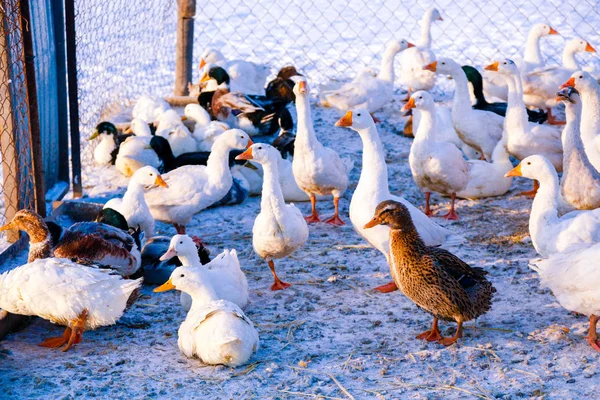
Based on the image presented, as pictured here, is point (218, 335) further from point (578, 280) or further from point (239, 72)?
point (239, 72)

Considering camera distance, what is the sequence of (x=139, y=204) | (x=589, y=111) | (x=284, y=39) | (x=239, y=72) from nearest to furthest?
(x=139, y=204) < (x=589, y=111) < (x=239, y=72) < (x=284, y=39)

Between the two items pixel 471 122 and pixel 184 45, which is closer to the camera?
pixel 471 122

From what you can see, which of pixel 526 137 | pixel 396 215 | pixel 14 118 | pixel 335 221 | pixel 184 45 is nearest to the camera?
pixel 396 215

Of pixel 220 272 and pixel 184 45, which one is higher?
pixel 184 45

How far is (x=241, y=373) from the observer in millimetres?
4062

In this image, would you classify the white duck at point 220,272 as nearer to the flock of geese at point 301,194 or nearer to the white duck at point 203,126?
the flock of geese at point 301,194

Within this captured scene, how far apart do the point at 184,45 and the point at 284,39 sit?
11.1 ft

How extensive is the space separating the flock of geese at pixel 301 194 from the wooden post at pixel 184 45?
0.35 meters

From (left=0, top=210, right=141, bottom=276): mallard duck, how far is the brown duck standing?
64.7 inches

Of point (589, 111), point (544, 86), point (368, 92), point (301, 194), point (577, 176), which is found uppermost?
point (589, 111)

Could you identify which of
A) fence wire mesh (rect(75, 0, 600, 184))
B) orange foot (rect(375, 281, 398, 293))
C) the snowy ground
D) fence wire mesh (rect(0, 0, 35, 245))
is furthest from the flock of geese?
fence wire mesh (rect(75, 0, 600, 184))

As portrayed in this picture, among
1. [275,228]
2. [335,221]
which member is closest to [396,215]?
[275,228]

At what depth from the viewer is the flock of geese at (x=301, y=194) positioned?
4332 millimetres

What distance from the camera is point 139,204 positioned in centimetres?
586
